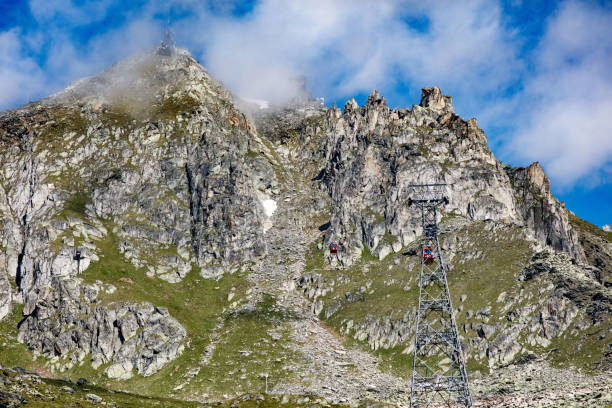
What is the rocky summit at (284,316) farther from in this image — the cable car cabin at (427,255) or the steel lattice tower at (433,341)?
the cable car cabin at (427,255)

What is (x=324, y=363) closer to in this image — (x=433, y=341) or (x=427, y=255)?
(x=433, y=341)

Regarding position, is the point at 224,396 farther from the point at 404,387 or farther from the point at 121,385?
the point at 404,387

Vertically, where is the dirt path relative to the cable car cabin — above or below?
below

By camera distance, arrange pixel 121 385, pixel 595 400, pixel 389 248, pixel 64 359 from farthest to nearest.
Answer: pixel 389 248 < pixel 64 359 < pixel 121 385 < pixel 595 400

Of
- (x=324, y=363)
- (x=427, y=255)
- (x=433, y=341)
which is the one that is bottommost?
(x=324, y=363)

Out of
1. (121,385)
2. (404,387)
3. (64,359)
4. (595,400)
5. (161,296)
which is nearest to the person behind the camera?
(595,400)

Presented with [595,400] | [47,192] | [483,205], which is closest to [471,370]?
[595,400]

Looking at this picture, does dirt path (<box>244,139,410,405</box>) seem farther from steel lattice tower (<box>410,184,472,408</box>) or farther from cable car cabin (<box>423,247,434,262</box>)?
cable car cabin (<box>423,247,434,262</box>)

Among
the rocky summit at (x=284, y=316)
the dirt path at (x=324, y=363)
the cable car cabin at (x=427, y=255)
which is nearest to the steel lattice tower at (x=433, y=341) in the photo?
the cable car cabin at (x=427, y=255)

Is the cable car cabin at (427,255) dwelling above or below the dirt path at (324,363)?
above

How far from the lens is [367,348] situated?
151 meters

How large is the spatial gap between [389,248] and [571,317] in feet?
231

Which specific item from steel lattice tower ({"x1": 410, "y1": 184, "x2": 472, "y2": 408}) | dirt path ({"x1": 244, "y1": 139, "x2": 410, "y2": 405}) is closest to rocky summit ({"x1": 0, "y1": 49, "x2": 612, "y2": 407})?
dirt path ({"x1": 244, "y1": 139, "x2": 410, "y2": 405})

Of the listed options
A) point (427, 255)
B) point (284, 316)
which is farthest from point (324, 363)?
point (427, 255)
